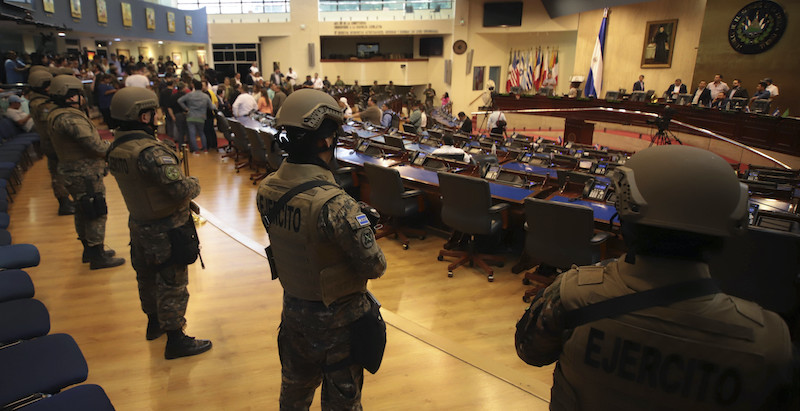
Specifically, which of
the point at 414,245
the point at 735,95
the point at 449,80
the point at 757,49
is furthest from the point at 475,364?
the point at 449,80

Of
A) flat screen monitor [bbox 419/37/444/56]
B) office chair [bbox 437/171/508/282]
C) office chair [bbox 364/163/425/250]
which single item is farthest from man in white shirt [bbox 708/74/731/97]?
flat screen monitor [bbox 419/37/444/56]

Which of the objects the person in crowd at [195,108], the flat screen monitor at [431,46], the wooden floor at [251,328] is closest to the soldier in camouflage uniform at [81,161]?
the wooden floor at [251,328]

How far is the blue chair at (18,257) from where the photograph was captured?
107 inches

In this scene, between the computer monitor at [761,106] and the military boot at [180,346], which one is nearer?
the military boot at [180,346]

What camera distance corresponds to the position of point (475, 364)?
2695mm

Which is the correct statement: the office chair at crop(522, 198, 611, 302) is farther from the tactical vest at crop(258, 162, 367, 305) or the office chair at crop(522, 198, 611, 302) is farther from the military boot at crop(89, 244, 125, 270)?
the military boot at crop(89, 244, 125, 270)

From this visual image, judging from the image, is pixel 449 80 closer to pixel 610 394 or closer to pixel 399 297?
pixel 399 297

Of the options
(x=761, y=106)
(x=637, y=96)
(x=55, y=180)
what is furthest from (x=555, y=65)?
(x=55, y=180)

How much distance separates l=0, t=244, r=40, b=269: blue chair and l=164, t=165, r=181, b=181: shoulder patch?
45.7 inches

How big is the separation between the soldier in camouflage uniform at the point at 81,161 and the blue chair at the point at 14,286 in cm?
122

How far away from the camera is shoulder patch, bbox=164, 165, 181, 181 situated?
7.97 ft

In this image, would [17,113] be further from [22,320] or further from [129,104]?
[22,320]

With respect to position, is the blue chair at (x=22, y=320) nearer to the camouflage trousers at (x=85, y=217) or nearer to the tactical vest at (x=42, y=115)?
the camouflage trousers at (x=85, y=217)

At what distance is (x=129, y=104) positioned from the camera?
8.20ft
